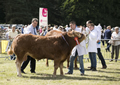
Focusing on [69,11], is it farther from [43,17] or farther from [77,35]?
[77,35]

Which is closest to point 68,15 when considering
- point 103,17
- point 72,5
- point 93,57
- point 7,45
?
point 72,5

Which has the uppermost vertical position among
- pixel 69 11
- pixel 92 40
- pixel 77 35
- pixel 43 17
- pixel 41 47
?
pixel 69 11

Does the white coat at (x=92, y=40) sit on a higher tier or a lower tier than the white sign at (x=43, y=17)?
lower

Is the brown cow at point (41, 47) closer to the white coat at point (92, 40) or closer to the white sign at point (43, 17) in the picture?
the white coat at point (92, 40)

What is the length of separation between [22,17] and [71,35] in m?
40.1

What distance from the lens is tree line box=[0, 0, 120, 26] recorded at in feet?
156

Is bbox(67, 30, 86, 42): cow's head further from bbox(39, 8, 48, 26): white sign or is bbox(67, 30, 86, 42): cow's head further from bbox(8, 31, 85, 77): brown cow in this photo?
bbox(39, 8, 48, 26): white sign

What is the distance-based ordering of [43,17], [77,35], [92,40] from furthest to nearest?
[43,17] → [92,40] → [77,35]

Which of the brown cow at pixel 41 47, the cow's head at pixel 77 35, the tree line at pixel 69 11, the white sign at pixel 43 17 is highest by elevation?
the tree line at pixel 69 11

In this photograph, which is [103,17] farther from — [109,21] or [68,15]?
[68,15]

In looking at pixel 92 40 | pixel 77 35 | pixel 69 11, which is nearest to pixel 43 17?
pixel 92 40

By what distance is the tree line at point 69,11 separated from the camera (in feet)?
156

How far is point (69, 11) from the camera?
49156mm

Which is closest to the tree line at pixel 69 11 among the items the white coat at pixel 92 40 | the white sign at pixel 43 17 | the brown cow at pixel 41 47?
the white sign at pixel 43 17
